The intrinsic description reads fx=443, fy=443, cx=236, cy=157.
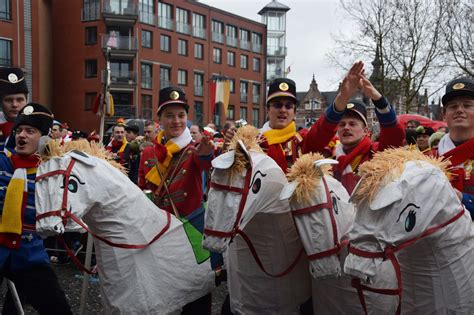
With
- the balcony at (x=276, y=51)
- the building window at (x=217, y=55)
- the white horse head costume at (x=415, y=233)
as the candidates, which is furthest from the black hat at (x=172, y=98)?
the balcony at (x=276, y=51)

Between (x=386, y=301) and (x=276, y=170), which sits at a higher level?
(x=276, y=170)

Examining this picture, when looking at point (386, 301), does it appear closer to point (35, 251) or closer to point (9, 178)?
point (35, 251)

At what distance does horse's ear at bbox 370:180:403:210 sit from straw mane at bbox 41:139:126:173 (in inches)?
80.8

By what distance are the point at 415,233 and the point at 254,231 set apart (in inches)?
45.8

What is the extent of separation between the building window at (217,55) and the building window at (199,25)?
1.89m

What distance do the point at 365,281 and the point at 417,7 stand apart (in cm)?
2016

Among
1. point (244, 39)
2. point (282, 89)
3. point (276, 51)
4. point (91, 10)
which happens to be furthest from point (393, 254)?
point (276, 51)

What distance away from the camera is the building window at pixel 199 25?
4106 centimetres

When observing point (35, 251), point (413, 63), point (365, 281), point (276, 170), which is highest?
point (413, 63)

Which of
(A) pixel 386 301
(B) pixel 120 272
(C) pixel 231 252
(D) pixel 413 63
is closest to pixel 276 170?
(C) pixel 231 252

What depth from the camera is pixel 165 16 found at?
127 feet

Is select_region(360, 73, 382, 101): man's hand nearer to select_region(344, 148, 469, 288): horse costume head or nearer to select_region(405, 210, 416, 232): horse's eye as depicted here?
select_region(344, 148, 469, 288): horse costume head

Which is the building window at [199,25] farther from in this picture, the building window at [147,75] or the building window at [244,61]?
the building window at [147,75]

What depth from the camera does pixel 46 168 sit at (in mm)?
2955
